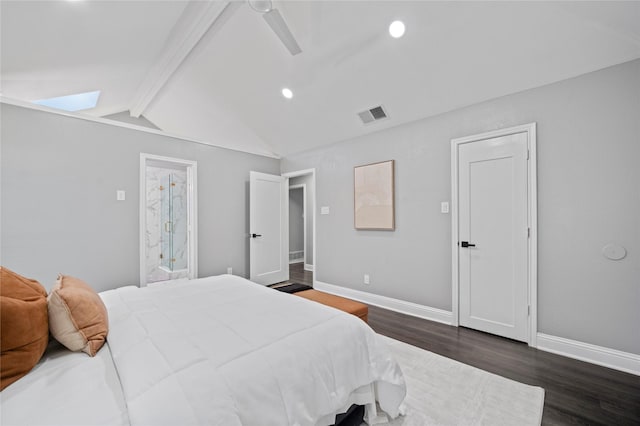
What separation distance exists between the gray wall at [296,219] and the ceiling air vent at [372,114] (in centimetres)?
408

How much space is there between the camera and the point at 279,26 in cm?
210

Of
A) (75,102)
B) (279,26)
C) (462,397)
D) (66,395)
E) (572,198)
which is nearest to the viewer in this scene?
(66,395)

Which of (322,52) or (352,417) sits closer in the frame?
(352,417)

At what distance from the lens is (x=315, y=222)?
4590mm

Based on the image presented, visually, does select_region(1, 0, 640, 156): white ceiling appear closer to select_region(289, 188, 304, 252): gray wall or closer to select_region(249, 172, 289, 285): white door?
select_region(249, 172, 289, 285): white door

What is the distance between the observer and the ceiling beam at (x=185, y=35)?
2387 mm

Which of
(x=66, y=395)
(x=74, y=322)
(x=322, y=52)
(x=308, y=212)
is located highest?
(x=322, y=52)

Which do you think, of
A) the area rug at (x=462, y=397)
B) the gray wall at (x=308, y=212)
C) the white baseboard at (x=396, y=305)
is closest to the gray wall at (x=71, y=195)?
the white baseboard at (x=396, y=305)

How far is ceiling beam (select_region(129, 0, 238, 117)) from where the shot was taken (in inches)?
94.0

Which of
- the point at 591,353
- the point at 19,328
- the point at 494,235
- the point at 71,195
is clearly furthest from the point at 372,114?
the point at 71,195

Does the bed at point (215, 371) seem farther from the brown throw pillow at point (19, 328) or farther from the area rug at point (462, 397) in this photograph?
the area rug at point (462, 397)

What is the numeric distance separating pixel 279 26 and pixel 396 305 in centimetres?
332

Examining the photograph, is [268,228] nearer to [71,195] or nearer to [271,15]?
[71,195]

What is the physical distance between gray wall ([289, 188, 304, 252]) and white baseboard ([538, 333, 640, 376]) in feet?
18.5
